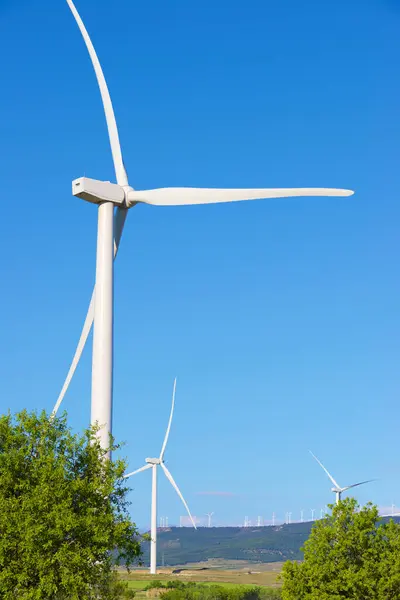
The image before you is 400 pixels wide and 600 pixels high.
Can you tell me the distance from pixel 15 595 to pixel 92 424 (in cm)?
1056

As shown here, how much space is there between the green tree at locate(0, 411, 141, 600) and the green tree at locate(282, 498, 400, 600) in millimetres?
15701

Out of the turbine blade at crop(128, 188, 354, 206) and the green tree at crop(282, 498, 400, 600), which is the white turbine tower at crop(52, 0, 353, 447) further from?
the green tree at crop(282, 498, 400, 600)

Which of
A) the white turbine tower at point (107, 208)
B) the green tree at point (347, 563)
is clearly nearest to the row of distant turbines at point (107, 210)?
the white turbine tower at point (107, 208)

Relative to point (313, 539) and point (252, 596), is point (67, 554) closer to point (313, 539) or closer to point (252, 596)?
point (313, 539)

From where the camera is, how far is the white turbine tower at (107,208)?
49.0 metres

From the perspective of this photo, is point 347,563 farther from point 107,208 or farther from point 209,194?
point 107,208

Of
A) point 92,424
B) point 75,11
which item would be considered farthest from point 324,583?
point 75,11

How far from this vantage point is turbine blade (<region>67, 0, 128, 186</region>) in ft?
188

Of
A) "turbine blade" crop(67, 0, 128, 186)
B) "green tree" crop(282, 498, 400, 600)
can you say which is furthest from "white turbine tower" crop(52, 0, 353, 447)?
"green tree" crop(282, 498, 400, 600)

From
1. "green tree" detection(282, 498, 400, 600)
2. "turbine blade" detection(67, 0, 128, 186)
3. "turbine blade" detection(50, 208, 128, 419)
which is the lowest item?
"green tree" detection(282, 498, 400, 600)

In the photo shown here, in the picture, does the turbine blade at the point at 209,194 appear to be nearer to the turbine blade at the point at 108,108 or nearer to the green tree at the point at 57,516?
the turbine blade at the point at 108,108

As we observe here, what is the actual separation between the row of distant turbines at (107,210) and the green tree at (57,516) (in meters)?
1.83

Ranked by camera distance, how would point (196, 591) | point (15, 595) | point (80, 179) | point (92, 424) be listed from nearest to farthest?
point (15, 595) → point (92, 424) → point (80, 179) → point (196, 591)

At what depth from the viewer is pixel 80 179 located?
52969mm
